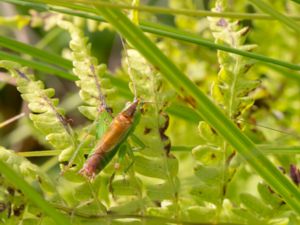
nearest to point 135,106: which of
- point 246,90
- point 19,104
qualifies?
point 246,90

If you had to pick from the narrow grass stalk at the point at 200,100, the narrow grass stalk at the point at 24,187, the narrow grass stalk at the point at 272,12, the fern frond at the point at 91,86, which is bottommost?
the narrow grass stalk at the point at 24,187

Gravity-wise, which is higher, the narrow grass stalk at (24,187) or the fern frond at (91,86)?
the fern frond at (91,86)

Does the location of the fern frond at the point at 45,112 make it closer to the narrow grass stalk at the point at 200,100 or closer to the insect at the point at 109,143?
the insect at the point at 109,143

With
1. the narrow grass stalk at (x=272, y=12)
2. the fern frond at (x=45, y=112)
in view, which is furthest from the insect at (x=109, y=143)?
the narrow grass stalk at (x=272, y=12)

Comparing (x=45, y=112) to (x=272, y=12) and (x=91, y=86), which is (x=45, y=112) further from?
(x=272, y=12)

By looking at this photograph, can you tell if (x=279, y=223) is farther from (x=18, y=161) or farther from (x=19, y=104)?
(x=19, y=104)
